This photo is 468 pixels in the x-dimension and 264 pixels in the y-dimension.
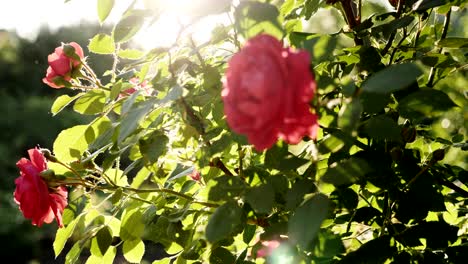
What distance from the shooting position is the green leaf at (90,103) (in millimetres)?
947

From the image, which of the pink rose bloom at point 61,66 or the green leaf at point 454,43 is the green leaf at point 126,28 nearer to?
the pink rose bloom at point 61,66

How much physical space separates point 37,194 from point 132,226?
0.15 m

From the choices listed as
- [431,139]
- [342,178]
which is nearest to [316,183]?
[342,178]

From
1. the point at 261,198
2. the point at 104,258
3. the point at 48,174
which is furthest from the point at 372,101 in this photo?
the point at 104,258

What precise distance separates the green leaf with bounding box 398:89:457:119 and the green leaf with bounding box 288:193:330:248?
0.55 feet

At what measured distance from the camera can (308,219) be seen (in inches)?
22.5

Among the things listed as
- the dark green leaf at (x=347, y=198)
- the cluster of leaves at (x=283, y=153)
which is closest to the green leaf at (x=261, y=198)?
the cluster of leaves at (x=283, y=153)

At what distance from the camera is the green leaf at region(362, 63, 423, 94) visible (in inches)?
19.4

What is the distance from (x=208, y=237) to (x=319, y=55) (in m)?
0.21

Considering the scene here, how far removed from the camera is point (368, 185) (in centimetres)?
88

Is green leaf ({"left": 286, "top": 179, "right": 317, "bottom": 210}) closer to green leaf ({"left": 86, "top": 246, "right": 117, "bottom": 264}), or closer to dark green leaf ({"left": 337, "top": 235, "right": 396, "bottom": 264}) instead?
dark green leaf ({"left": 337, "top": 235, "right": 396, "bottom": 264})

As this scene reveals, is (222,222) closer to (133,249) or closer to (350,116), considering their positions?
(350,116)

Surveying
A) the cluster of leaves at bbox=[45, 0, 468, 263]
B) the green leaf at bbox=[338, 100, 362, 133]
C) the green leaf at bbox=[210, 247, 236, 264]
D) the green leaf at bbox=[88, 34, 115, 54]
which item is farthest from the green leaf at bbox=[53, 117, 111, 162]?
the green leaf at bbox=[338, 100, 362, 133]

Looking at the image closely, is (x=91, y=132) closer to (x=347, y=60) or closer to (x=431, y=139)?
(x=347, y=60)
